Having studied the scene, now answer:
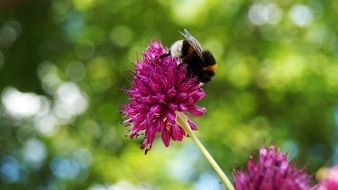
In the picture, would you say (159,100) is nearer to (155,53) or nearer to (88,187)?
(155,53)

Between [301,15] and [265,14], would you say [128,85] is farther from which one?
[301,15]

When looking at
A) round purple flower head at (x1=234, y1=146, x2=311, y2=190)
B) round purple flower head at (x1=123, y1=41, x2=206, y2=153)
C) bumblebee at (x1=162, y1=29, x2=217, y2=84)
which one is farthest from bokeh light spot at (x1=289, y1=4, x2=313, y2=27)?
round purple flower head at (x1=234, y1=146, x2=311, y2=190)

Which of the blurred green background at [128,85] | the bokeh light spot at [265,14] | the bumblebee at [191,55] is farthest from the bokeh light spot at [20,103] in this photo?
the bumblebee at [191,55]

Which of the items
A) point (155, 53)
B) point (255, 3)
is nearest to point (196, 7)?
point (255, 3)

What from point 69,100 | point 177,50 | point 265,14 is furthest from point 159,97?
point 69,100

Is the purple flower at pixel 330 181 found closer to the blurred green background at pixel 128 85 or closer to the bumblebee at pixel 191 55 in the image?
the bumblebee at pixel 191 55

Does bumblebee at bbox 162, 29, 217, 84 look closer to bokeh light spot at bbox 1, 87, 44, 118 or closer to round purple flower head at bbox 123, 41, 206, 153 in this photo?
round purple flower head at bbox 123, 41, 206, 153
